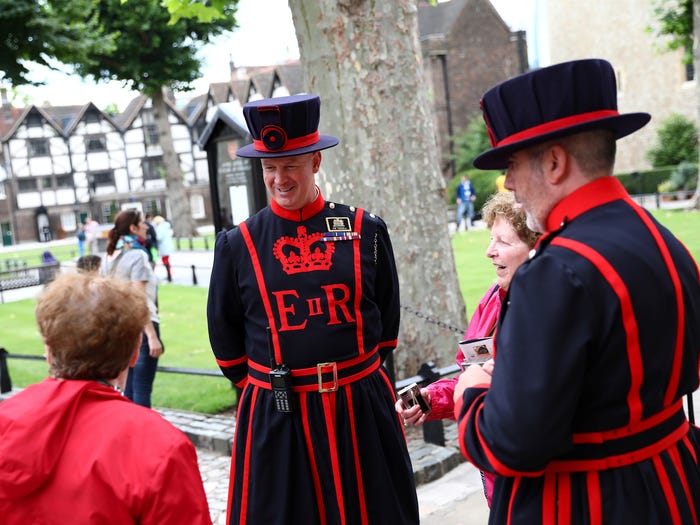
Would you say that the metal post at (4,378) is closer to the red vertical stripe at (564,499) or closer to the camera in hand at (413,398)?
the camera in hand at (413,398)

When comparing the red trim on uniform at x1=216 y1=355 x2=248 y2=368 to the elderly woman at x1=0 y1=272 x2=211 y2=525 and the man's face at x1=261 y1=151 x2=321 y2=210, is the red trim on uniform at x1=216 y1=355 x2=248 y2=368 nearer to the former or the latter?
the man's face at x1=261 y1=151 x2=321 y2=210

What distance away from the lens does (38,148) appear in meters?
63.2

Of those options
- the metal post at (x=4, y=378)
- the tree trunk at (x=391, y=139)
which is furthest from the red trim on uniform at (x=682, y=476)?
the metal post at (x=4, y=378)

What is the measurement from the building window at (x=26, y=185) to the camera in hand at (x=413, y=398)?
64.4 metres

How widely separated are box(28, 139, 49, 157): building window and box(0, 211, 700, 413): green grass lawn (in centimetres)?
4660

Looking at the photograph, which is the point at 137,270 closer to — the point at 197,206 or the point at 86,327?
the point at 86,327

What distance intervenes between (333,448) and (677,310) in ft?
6.10

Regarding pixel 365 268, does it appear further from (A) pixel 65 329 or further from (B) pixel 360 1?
(B) pixel 360 1

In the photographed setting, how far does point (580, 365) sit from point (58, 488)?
135cm

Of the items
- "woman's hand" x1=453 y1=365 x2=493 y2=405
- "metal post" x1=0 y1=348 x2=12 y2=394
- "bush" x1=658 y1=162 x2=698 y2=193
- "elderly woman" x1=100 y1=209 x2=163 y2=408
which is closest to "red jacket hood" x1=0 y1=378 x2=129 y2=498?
"woman's hand" x1=453 y1=365 x2=493 y2=405

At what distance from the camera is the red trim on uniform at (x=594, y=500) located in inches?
84.7

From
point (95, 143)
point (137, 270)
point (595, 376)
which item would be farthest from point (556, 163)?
point (95, 143)

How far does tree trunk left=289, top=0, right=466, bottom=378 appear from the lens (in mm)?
7152

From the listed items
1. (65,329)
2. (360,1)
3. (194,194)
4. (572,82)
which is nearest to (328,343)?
(65,329)
